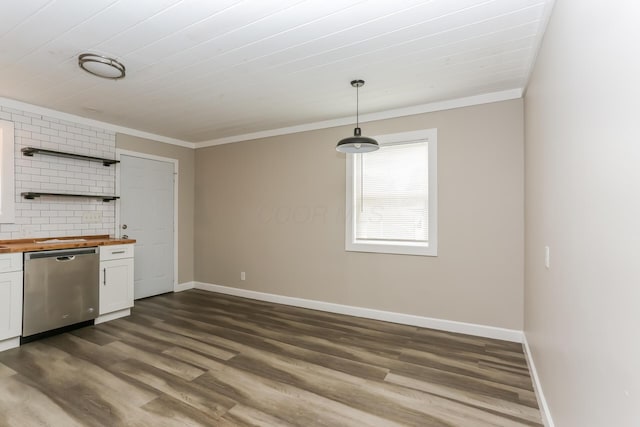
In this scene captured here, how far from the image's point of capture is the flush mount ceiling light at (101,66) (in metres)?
2.72

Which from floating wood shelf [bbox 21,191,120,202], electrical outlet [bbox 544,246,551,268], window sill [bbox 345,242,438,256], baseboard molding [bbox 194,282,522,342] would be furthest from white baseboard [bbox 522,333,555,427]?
floating wood shelf [bbox 21,191,120,202]

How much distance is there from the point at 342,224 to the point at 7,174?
388cm

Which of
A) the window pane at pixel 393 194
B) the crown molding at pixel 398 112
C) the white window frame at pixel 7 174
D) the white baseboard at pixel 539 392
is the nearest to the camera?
the white baseboard at pixel 539 392

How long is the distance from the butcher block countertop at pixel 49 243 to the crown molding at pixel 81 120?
59.1 inches

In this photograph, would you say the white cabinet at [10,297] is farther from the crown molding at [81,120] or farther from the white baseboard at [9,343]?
the crown molding at [81,120]

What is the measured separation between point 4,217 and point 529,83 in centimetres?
556

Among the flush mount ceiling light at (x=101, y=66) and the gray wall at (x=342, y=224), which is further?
the gray wall at (x=342, y=224)

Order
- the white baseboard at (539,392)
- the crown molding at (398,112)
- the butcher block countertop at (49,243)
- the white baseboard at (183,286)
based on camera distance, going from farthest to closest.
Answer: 1. the white baseboard at (183,286)
2. the crown molding at (398,112)
3. the butcher block countertop at (49,243)
4. the white baseboard at (539,392)

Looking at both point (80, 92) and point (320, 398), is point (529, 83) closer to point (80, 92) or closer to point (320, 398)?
point (320, 398)

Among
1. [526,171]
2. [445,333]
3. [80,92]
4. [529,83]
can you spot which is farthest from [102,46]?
[445,333]

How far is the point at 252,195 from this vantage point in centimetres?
525

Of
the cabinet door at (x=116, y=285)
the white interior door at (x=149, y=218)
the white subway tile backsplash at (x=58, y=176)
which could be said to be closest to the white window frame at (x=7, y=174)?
the white subway tile backsplash at (x=58, y=176)

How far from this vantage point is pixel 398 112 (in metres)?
4.06

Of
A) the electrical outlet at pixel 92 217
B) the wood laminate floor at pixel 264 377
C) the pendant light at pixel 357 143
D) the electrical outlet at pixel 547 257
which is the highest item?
the pendant light at pixel 357 143
